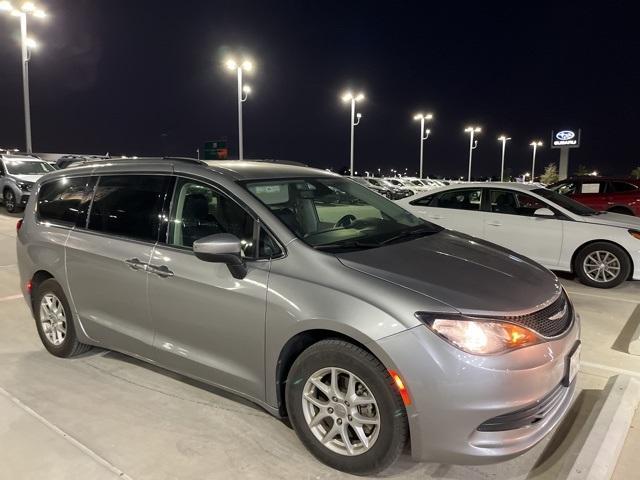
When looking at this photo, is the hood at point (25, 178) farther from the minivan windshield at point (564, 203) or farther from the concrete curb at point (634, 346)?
the concrete curb at point (634, 346)

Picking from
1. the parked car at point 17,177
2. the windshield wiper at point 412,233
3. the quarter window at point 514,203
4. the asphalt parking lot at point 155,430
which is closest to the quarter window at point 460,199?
the quarter window at point 514,203

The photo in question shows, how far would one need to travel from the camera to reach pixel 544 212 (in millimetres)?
7527

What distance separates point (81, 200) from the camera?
4266mm

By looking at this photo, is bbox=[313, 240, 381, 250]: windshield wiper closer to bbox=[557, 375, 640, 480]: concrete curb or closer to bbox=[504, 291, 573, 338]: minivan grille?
bbox=[504, 291, 573, 338]: minivan grille

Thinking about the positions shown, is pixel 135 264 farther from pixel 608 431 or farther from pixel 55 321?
pixel 608 431

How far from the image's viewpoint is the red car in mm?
12523

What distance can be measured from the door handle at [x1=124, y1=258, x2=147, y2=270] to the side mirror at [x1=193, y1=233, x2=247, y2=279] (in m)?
0.70

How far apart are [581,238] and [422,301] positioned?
5633 millimetres

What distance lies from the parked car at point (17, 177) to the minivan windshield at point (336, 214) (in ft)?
44.2

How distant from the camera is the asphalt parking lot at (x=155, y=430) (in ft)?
9.57

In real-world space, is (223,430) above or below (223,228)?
below

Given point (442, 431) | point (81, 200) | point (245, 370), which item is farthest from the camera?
point (81, 200)

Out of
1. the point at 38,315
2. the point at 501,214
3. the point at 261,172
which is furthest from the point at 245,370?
the point at 501,214

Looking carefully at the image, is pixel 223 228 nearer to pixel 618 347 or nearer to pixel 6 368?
pixel 6 368
